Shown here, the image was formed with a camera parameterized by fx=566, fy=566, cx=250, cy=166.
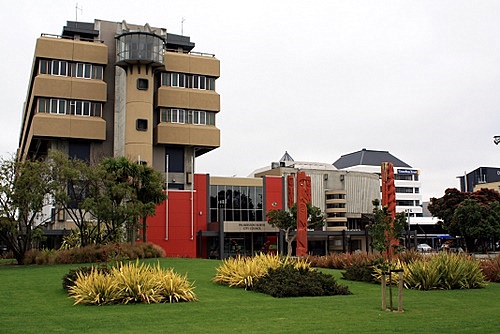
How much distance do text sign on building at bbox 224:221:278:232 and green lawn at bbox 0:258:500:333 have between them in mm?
43355

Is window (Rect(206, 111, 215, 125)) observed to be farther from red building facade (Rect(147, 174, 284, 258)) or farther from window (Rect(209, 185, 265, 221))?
window (Rect(209, 185, 265, 221))

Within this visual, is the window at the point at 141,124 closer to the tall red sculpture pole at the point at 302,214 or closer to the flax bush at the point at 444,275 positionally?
the tall red sculpture pole at the point at 302,214

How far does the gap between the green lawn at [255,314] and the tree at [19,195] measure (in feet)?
50.3

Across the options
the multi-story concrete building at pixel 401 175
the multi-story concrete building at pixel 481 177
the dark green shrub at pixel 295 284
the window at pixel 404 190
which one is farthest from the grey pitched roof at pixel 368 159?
the dark green shrub at pixel 295 284

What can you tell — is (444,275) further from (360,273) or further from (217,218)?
(217,218)

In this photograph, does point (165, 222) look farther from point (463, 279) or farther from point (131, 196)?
point (463, 279)

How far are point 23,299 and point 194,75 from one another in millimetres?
49590

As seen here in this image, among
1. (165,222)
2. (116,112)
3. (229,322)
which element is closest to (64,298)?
(229,322)

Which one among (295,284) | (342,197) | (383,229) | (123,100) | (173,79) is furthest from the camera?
(342,197)

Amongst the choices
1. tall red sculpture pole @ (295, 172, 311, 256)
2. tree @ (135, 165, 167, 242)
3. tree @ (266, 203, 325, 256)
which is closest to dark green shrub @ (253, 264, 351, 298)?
tree @ (135, 165, 167, 242)

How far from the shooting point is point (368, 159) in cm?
12275

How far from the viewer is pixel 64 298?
16266mm

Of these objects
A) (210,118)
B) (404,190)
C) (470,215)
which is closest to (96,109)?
(210,118)

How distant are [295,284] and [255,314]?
4431mm
